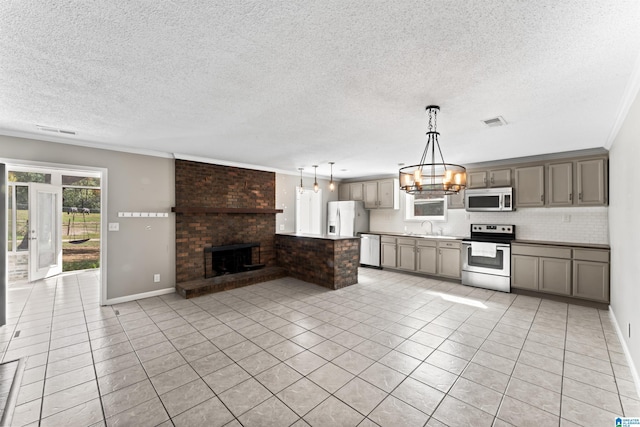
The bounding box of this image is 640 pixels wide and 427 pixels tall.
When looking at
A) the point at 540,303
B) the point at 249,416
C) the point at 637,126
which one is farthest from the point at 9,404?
the point at 540,303

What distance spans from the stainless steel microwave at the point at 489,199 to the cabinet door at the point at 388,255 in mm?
1916

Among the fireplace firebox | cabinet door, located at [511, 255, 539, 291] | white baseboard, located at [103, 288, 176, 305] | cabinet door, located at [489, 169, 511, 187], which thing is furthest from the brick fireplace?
cabinet door, located at [511, 255, 539, 291]

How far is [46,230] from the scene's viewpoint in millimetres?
5898

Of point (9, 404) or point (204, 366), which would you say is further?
point (204, 366)

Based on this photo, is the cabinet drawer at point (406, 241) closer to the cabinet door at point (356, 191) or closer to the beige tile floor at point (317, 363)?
the cabinet door at point (356, 191)

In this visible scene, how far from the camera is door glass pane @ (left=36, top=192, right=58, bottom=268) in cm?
575

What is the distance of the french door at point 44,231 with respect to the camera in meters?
5.56

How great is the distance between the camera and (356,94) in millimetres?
2498

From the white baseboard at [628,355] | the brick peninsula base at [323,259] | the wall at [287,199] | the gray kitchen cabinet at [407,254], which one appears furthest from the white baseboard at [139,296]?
the white baseboard at [628,355]

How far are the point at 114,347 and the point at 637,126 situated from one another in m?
5.38

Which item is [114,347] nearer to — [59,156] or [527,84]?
[59,156]

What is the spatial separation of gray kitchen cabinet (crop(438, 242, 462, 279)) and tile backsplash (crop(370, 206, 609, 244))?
0.57 metres

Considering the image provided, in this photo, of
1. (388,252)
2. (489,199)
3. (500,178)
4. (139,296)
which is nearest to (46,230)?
(139,296)

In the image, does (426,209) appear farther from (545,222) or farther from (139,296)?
(139,296)
